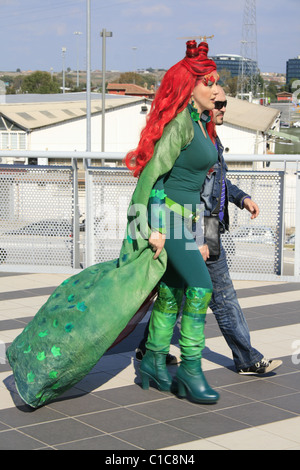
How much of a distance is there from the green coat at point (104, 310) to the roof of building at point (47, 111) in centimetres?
4179

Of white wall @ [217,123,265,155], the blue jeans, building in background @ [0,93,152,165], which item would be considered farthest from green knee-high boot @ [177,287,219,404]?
building in background @ [0,93,152,165]

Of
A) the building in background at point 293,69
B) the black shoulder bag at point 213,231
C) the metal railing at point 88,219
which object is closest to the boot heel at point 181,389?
the black shoulder bag at point 213,231

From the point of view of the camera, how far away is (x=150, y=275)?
425 cm

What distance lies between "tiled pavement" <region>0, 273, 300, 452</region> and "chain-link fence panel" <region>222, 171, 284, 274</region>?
7.96ft

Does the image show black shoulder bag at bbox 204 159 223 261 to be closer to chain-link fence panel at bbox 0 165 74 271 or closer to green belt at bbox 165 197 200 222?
green belt at bbox 165 197 200 222

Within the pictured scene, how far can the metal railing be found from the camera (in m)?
8.29

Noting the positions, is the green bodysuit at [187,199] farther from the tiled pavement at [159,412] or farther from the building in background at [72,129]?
the building in background at [72,129]

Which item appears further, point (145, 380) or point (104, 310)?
point (145, 380)

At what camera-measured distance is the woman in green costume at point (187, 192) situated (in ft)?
14.1

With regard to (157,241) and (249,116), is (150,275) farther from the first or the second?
(249,116)

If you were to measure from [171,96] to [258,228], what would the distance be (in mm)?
4309

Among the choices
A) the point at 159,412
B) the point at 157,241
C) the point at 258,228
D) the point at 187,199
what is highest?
the point at 187,199

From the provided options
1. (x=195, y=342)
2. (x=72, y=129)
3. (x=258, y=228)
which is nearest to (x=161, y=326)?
(x=195, y=342)
